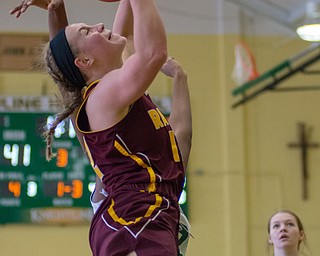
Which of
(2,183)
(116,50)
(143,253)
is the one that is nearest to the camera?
(143,253)

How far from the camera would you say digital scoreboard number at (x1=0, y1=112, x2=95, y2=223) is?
770cm

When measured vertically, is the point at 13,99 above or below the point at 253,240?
above

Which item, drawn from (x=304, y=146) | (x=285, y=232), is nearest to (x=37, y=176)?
(x=304, y=146)

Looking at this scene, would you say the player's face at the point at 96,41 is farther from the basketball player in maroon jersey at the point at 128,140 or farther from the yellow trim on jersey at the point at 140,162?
the yellow trim on jersey at the point at 140,162

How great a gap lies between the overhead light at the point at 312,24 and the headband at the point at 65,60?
488cm

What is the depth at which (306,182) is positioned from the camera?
8.30 meters

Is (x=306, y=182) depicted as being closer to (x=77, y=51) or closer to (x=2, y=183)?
(x=2, y=183)

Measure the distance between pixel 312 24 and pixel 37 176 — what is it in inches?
116

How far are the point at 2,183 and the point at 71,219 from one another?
0.75 meters

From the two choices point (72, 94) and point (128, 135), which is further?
point (72, 94)

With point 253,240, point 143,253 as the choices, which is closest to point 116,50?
point 143,253

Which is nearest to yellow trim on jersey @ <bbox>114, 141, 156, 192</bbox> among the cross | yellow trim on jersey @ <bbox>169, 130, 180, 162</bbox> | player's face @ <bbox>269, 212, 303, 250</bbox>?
yellow trim on jersey @ <bbox>169, 130, 180, 162</bbox>

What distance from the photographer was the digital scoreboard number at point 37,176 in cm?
770

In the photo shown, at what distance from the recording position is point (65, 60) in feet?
8.21
